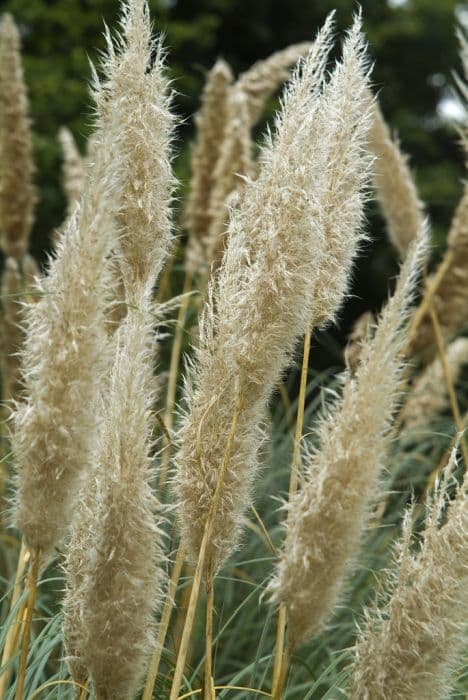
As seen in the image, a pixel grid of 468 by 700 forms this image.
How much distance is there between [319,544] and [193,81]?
43.4ft

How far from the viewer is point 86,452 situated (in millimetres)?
1604

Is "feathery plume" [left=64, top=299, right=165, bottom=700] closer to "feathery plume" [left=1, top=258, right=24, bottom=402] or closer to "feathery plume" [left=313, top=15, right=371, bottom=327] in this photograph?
"feathery plume" [left=313, top=15, right=371, bottom=327]

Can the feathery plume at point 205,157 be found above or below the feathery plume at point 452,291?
above

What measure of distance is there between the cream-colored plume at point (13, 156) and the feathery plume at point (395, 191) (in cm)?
171

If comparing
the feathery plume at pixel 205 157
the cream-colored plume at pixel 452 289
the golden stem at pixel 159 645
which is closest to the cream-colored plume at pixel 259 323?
the golden stem at pixel 159 645

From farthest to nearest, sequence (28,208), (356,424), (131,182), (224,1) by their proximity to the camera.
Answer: (224,1) → (28,208) → (131,182) → (356,424)

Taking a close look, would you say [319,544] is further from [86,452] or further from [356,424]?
[86,452]

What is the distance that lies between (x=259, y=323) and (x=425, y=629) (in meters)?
0.66

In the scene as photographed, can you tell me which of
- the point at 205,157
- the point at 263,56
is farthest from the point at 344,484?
the point at 263,56

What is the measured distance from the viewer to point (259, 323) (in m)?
1.80

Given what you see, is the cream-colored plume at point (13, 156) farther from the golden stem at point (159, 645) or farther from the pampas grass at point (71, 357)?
the pampas grass at point (71, 357)

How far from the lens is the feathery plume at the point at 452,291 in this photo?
4.30 metres

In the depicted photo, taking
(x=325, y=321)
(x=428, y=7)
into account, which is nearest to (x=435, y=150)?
(x=428, y=7)

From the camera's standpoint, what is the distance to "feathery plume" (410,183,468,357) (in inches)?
169
